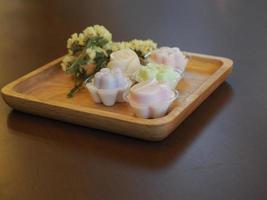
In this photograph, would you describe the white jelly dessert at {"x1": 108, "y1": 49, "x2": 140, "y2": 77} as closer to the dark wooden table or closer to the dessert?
the dessert

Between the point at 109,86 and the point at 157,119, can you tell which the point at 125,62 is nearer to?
the point at 109,86

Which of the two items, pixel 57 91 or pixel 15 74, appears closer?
pixel 57 91

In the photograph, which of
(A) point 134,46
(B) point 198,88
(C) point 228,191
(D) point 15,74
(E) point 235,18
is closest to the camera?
(C) point 228,191

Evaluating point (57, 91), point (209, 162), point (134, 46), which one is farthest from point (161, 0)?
point (209, 162)

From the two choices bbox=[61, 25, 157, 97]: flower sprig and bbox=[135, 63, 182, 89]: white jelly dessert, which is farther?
bbox=[61, 25, 157, 97]: flower sprig

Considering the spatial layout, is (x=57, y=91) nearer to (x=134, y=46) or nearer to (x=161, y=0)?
(x=134, y=46)

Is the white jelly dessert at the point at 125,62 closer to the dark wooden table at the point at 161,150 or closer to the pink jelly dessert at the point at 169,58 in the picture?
the pink jelly dessert at the point at 169,58

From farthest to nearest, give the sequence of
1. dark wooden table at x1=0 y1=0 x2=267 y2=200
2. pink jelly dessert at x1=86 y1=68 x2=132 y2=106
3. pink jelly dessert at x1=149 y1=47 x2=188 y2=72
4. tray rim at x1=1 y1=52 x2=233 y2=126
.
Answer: pink jelly dessert at x1=149 y1=47 x2=188 y2=72
pink jelly dessert at x1=86 y1=68 x2=132 y2=106
tray rim at x1=1 y1=52 x2=233 y2=126
dark wooden table at x1=0 y1=0 x2=267 y2=200

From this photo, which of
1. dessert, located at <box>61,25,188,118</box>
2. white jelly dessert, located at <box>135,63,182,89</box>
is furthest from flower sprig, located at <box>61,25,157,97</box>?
white jelly dessert, located at <box>135,63,182,89</box>
